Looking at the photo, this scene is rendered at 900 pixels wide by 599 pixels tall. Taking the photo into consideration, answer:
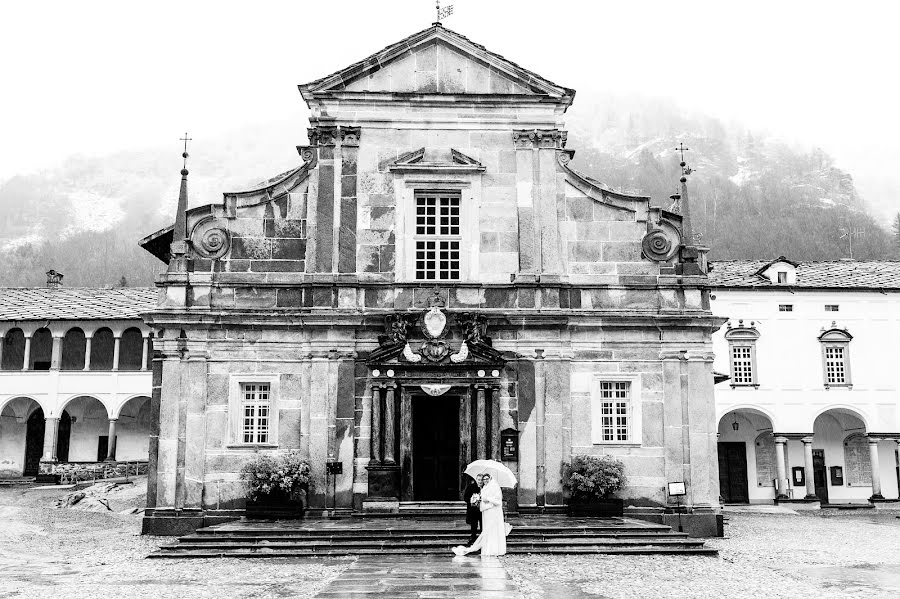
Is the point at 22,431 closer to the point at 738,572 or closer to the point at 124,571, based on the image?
the point at 124,571

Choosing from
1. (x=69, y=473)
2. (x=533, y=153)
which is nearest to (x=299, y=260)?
(x=533, y=153)

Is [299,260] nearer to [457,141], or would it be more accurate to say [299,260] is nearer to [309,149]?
[309,149]

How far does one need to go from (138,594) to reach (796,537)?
55.5 feet

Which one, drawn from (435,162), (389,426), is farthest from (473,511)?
(435,162)

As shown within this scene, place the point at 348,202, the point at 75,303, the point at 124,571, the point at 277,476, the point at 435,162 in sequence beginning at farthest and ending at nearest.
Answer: the point at 75,303 < the point at 435,162 < the point at 348,202 < the point at 277,476 < the point at 124,571

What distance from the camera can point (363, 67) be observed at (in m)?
22.9

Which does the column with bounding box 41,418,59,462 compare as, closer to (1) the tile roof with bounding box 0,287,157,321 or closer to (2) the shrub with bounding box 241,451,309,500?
(1) the tile roof with bounding box 0,287,157,321

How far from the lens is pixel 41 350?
4288 cm

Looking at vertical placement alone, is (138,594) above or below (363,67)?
below

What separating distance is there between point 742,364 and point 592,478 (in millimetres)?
21227

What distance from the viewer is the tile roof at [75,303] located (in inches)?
1630

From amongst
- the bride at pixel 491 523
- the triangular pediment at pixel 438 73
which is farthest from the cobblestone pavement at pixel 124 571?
the triangular pediment at pixel 438 73

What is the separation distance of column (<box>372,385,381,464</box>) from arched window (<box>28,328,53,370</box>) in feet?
89.4

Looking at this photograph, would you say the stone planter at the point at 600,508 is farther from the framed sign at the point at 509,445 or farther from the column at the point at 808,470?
the column at the point at 808,470
